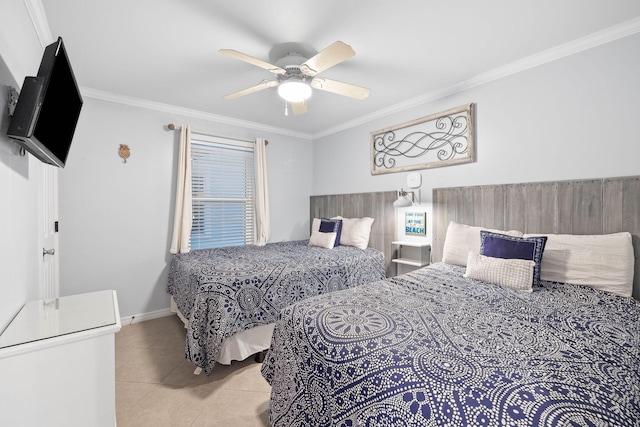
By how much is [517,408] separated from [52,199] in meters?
3.58

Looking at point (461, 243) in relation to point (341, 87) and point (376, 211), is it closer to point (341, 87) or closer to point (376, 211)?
point (376, 211)

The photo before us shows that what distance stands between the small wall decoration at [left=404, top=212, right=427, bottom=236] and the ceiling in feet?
4.51

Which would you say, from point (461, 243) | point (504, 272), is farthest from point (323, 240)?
point (504, 272)

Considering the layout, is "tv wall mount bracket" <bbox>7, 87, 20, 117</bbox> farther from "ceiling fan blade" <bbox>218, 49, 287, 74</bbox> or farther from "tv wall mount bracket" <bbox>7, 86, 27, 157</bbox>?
"ceiling fan blade" <bbox>218, 49, 287, 74</bbox>

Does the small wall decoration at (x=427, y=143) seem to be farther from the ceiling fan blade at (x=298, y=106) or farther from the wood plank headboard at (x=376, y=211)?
the ceiling fan blade at (x=298, y=106)

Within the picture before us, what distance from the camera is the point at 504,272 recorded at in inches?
73.1

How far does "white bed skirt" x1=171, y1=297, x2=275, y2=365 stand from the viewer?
6.85ft

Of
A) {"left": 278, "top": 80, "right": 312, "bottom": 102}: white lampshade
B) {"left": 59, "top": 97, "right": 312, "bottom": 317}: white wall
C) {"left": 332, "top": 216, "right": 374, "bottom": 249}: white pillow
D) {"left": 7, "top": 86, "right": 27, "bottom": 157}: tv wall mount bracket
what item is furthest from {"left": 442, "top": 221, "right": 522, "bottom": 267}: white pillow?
{"left": 59, "top": 97, "right": 312, "bottom": 317}: white wall

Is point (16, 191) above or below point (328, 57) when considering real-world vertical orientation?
below

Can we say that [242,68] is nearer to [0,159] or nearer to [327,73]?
[327,73]

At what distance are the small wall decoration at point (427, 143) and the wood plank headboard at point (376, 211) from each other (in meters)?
0.36

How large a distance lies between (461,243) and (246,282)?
1.90 m

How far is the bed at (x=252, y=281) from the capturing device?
2066 millimetres

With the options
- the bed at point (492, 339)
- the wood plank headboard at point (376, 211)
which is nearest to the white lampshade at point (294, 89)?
the bed at point (492, 339)
